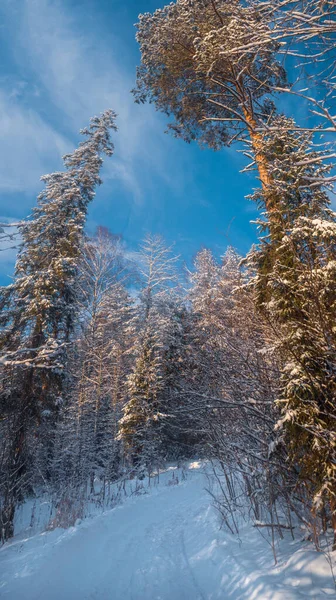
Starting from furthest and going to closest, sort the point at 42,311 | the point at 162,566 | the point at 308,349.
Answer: the point at 42,311
the point at 162,566
the point at 308,349

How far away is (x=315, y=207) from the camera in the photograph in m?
4.80

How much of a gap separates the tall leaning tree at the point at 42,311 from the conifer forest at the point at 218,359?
0.21ft

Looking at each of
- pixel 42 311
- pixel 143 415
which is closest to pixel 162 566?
pixel 42 311

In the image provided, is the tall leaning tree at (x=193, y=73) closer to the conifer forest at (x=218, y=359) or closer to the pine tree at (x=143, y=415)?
the conifer forest at (x=218, y=359)

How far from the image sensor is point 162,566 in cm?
451

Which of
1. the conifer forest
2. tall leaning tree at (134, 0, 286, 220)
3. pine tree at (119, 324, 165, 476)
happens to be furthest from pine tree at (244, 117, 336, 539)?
pine tree at (119, 324, 165, 476)

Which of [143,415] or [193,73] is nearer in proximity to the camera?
[193,73]

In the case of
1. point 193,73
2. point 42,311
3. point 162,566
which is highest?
point 193,73

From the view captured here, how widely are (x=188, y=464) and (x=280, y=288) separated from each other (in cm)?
1759

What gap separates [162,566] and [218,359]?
3.15 meters

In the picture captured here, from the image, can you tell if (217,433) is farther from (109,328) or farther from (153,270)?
(153,270)

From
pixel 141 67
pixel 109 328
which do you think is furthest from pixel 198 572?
pixel 109 328

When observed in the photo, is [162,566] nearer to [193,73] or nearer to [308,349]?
[308,349]

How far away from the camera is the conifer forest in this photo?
11.0 feet
